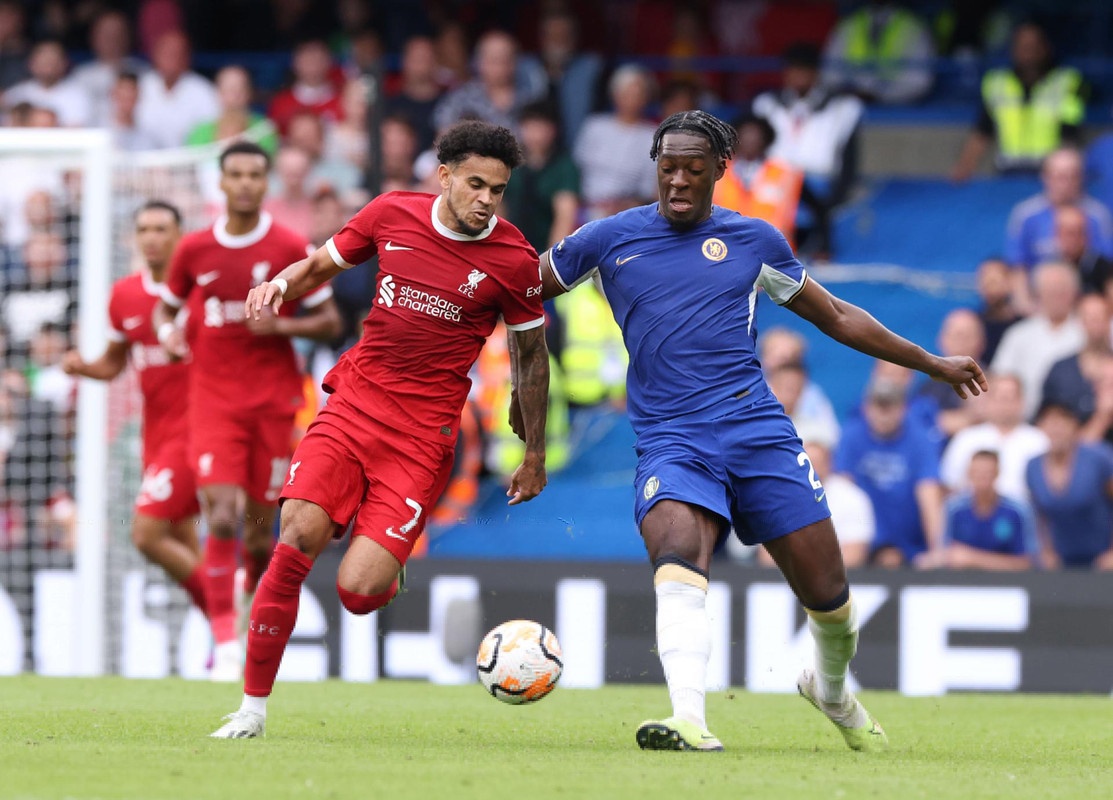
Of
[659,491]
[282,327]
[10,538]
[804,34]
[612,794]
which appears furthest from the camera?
[804,34]

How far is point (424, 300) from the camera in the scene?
7.73m

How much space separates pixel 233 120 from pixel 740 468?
10.8 meters

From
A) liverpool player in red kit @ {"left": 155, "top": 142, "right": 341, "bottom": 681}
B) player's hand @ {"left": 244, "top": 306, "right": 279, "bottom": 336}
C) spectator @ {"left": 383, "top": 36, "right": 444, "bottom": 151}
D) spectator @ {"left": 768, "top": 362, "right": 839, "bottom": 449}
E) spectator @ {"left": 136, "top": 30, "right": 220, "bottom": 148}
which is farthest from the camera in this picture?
spectator @ {"left": 136, "top": 30, "right": 220, "bottom": 148}

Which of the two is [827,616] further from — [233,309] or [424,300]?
[233,309]

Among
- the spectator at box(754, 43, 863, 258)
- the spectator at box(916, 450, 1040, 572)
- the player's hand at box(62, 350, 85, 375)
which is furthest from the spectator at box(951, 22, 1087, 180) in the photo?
the player's hand at box(62, 350, 85, 375)

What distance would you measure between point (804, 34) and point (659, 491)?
1350 cm

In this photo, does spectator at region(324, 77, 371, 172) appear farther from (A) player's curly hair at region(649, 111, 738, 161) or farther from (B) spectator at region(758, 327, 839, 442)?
(A) player's curly hair at region(649, 111, 738, 161)

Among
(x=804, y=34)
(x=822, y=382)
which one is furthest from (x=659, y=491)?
(x=804, y=34)

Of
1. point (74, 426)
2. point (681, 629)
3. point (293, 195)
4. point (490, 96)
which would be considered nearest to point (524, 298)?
point (681, 629)

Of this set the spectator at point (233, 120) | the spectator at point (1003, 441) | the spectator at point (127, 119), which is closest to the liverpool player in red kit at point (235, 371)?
the spectator at point (1003, 441)

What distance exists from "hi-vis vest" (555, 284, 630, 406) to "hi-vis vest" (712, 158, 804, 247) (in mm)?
1632

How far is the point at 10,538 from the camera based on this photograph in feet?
47.2

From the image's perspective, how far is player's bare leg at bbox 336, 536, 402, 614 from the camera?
7594mm

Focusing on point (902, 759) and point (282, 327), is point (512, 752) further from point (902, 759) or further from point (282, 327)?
point (282, 327)
